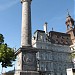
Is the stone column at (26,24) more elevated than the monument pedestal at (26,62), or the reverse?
the stone column at (26,24)

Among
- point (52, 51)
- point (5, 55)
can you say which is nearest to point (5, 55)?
point (5, 55)

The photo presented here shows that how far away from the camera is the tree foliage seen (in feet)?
112

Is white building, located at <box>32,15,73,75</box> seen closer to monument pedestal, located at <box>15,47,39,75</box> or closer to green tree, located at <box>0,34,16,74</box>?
green tree, located at <box>0,34,16,74</box>

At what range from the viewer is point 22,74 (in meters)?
20.2

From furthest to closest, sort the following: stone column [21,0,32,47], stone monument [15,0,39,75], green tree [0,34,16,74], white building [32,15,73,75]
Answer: white building [32,15,73,75], green tree [0,34,16,74], stone column [21,0,32,47], stone monument [15,0,39,75]

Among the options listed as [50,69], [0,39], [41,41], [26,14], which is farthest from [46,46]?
[26,14]

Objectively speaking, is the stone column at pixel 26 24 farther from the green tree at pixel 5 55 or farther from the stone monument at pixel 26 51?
the green tree at pixel 5 55

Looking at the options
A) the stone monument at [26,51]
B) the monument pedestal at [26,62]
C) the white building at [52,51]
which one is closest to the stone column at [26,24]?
the stone monument at [26,51]

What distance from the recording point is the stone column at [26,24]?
74.4ft

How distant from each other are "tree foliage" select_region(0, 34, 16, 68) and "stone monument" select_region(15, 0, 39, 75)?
12.2 m

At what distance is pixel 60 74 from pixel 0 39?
33.7 metres

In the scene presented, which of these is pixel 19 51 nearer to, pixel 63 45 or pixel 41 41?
pixel 41 41

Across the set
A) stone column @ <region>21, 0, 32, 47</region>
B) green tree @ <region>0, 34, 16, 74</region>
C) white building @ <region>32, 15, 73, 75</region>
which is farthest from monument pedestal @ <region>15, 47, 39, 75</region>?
white building @ <region>32, 15, 73, 75</region>

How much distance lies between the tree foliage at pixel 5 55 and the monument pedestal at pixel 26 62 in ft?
42.0
